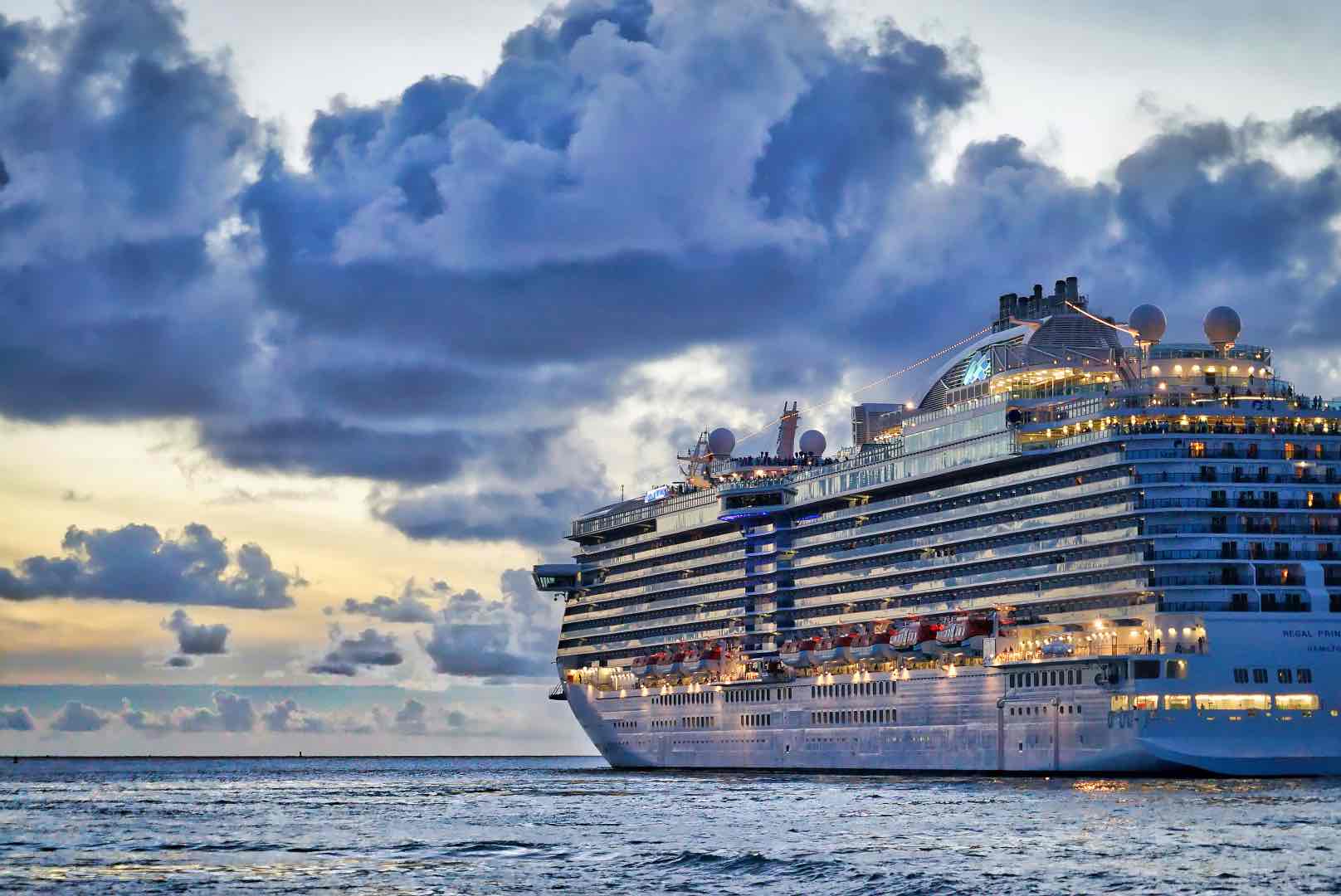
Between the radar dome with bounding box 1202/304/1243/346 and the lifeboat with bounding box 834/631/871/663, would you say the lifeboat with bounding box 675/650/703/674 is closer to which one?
the lifeboat with bounding box 834/631/871/663

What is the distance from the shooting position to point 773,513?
160625mm

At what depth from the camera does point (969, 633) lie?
4998 inches

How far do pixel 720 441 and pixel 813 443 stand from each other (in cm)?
954

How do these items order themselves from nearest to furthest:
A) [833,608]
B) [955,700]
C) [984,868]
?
[984,868] < [955,700] < [833,608]

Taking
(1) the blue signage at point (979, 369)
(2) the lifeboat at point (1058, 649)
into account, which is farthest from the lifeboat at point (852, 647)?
(2) the lifeboat at point (1058, 649)

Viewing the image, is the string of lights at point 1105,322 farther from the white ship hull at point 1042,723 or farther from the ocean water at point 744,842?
the ocean water at point 744,842

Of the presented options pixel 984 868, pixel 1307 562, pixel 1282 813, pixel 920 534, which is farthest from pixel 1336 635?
pixel 984 868

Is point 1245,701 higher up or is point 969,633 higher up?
point 969,633

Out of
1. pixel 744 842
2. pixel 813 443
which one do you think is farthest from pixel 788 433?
pixel 744 842

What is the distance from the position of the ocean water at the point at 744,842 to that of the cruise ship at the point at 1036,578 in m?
4.29

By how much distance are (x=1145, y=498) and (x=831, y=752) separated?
120ft

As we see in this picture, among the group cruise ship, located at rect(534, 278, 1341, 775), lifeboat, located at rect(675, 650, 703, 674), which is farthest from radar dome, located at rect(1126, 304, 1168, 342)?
lifeboat, located at rect(675, 650, 703, 674)

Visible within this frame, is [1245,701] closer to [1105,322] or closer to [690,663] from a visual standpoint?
[1105,322]

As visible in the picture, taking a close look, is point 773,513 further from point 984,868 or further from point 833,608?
point 984,868
